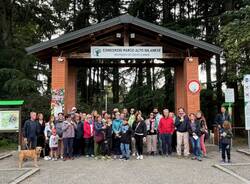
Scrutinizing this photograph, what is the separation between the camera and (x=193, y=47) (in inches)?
653

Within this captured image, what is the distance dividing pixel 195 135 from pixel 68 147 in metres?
4.52

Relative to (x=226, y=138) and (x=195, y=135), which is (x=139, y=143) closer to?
(x=195, y=135)

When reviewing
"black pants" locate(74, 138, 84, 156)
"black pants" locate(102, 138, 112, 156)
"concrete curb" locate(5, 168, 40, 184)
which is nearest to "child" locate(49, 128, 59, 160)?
"black pants" locate(74, 138, 84, 156)

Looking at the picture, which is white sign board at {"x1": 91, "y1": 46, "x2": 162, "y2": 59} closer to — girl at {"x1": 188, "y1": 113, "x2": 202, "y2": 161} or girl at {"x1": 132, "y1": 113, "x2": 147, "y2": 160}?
girl at {"x1": 132, "y1": 113, "x2": 147, "y2": 160}

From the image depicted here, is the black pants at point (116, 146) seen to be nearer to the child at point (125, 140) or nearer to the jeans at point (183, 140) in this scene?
the child at point (125, 140)

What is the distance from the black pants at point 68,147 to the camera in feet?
45.6

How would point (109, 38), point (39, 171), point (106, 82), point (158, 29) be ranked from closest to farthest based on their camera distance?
point (39, 171) → point (158, 29) → point (109, 38) → point (106, 82)

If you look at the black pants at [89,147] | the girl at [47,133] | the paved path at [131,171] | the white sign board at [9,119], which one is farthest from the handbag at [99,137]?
the white sign board at [9,119]

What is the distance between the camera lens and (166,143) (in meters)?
14.6

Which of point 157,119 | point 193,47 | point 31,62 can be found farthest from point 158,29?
point 31,62

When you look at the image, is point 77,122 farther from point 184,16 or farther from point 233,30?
point 184,16

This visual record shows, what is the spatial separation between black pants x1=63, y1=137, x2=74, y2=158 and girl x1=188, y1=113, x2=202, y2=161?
4.24 meters

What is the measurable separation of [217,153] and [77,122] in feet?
18.0

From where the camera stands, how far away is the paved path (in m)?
9.66
